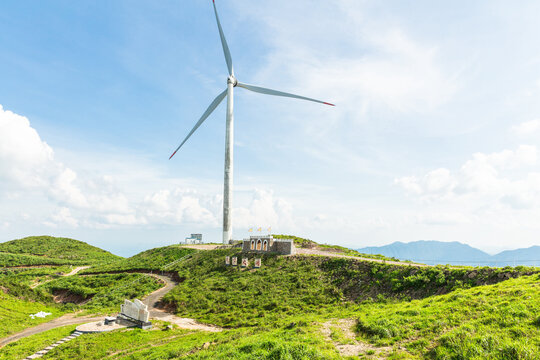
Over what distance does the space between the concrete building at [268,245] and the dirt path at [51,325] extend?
99.6 feet

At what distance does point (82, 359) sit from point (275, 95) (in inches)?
2774

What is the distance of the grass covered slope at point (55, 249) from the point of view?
4594 inches

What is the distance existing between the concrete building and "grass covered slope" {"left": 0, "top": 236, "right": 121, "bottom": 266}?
77900 millimetres

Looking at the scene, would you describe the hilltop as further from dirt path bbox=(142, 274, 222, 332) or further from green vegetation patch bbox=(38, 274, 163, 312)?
dirt path bbox=(142, 274, 222, 332)

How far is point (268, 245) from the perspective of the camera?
61094 mm

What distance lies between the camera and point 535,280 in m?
26.7

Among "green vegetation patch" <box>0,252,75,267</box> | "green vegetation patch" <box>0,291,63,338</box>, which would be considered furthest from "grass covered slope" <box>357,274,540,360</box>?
"green vegetation patch" <box>0,252,75,267</box>

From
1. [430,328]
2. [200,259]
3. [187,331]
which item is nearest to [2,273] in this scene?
[200,259]

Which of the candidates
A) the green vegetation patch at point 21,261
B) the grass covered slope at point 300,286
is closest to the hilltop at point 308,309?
the grass covered slope at point 300,286

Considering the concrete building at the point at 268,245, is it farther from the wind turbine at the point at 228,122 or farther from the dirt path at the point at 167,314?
the dirt path at the point at 167,314

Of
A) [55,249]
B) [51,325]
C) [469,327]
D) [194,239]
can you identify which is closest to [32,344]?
[51,325]

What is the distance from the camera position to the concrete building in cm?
5919

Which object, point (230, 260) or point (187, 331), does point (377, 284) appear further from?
point (230, 260)

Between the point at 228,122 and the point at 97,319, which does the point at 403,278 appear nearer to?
the point at 97,319
